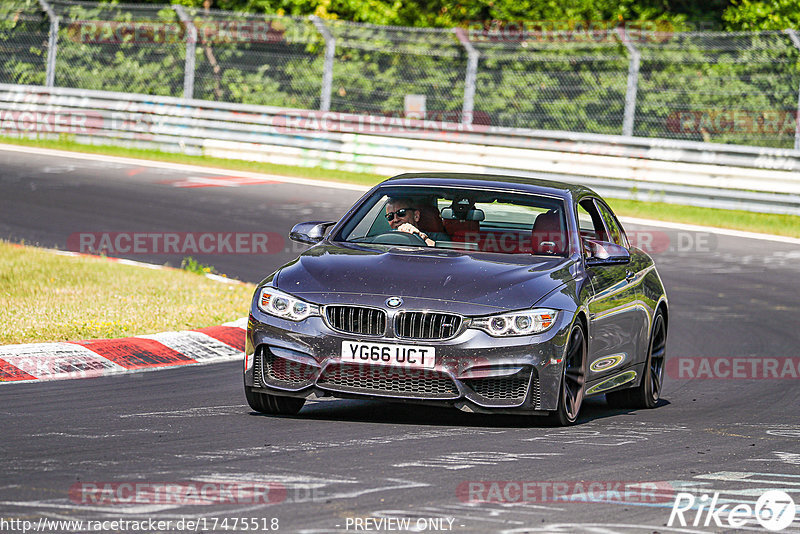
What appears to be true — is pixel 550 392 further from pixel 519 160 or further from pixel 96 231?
pixel 519 160

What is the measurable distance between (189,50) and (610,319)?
61.3 feet

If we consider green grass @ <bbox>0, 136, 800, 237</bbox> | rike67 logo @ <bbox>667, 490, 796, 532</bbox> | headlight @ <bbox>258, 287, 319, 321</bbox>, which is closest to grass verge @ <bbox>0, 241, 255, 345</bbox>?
headlight @ <bbox>258, 287, 319, 321</bbox>

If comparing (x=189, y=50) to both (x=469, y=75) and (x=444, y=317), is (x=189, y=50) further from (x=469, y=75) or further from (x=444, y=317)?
(x=444, y=317)

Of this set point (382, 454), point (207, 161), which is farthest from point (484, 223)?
point (207, 161)

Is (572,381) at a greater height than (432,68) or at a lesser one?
lesser

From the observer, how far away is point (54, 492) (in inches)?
221

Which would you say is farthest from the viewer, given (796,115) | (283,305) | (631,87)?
(631,87)

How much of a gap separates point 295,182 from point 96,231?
6788mm

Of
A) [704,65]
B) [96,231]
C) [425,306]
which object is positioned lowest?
[96,231]

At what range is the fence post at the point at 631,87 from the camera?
2289cm

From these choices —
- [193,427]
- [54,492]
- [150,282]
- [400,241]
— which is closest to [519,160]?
[150,282]

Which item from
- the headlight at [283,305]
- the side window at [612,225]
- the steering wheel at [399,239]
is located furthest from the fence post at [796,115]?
the headlight at [283,305]

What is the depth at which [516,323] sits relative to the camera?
7.64m

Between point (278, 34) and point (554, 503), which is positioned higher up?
point (278, 34)
